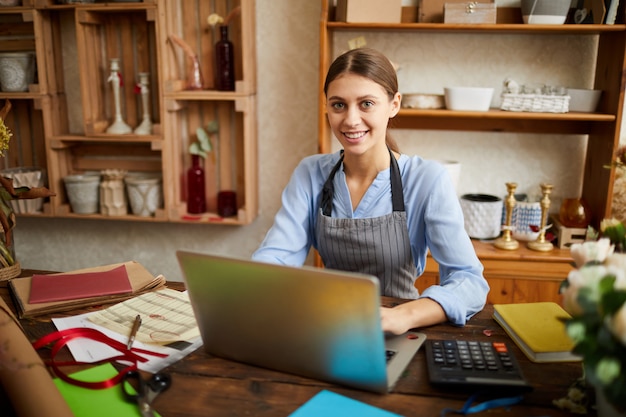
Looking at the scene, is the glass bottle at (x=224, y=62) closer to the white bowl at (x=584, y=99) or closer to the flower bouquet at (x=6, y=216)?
the flower bouquet at (x=6, y=216)

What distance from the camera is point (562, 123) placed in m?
2.78

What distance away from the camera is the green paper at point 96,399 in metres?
0.99

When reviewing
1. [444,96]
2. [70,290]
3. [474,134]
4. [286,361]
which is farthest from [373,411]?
[474,134]

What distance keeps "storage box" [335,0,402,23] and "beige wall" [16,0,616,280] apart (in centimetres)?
27

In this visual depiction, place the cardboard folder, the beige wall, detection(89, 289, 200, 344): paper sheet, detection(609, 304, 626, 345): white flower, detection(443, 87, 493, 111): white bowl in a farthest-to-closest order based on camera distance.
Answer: the beige wall → detection(443, 87, 493, 111): white bowl → the cardboard folder → detection(89, 289, 200, 344): paper sheet → detection(609, 304, 626, 345): white flower

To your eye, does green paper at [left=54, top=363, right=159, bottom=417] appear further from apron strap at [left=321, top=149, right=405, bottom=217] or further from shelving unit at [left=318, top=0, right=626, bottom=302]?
shelving unit at [left=318, top=0, right=626, bottom=302]

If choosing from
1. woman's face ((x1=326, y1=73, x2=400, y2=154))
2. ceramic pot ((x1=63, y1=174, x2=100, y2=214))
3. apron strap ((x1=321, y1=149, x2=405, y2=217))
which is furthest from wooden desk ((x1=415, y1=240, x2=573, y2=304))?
ceramic pot ((x1=63, y1=174, x2=100, y2=214))

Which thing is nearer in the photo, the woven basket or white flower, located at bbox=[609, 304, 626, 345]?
white flower, located at bbox=[609, 304, 626, 345]

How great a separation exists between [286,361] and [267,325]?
0.09 m

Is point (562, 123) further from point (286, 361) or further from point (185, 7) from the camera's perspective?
point (286, 361)

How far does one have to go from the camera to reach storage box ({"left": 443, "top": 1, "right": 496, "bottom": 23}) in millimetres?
2525

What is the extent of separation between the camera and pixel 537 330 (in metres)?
1.27

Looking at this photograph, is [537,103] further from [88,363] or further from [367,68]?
[88,363]

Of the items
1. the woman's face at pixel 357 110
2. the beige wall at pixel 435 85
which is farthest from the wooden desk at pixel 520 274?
the woman's face at pixel 357 110
